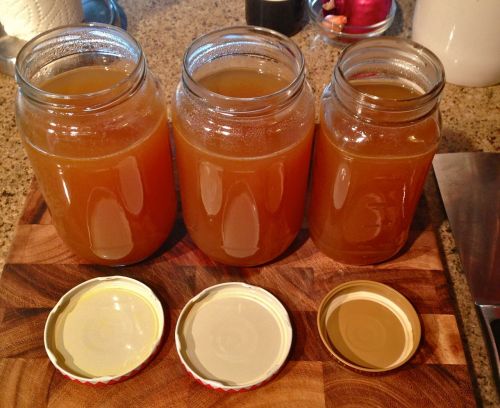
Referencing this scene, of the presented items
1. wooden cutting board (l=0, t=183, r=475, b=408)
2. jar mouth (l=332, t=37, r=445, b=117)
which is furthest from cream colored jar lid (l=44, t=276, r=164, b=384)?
→ jar mouth (l=332, t=37, r=445, b=117)

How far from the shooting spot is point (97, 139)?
2.15 feet

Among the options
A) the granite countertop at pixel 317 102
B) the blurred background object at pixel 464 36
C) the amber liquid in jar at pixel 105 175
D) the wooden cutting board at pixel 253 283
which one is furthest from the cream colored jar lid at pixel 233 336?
the blurred background object at pixel 464 36

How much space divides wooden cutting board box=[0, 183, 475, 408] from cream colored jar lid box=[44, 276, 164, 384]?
0.02 m

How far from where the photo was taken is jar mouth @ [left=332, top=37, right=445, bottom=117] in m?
0.65

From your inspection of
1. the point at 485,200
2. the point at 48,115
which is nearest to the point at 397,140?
the point at 485,200

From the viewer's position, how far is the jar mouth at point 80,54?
0.63 metres

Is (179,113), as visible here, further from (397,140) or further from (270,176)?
(397,140)

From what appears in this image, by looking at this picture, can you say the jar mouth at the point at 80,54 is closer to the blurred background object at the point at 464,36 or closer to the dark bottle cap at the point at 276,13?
the dark bottle cap at the point at 276,13

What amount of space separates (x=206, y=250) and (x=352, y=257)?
0.73 ft

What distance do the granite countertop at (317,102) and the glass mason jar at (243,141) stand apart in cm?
28

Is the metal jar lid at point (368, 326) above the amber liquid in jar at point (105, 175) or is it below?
below

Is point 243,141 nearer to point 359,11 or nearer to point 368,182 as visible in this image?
point 368,182

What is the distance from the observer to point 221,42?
2.37ft

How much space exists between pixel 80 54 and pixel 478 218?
66 cm
